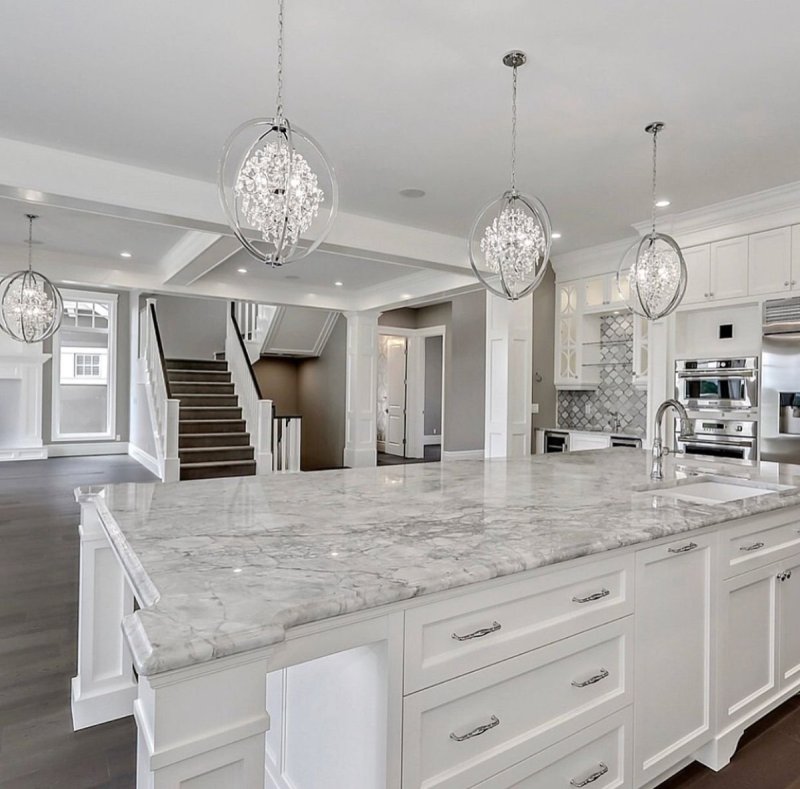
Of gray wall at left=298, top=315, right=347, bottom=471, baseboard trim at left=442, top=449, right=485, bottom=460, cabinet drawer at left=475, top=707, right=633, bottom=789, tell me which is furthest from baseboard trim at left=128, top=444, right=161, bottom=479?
cabinet drawer at left=475, top=707, right=633, bottom=789

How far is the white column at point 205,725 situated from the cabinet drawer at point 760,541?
5.48 feet

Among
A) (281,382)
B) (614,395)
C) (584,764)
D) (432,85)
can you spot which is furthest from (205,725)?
(281,382)

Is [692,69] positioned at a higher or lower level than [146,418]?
higher

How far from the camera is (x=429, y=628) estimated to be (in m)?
1.15

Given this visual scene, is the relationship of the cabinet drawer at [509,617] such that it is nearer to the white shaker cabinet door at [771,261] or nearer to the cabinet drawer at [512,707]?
the cabinet drawer at [512,707]

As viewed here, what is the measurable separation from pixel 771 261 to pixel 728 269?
34 cm

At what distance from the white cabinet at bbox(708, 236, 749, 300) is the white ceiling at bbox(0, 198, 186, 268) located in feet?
16.4

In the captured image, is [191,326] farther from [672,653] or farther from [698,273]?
[672,653]

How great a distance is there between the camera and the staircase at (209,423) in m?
6.79

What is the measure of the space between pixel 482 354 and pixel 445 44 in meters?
5.73

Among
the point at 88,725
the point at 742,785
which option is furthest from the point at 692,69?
the point at 88,725

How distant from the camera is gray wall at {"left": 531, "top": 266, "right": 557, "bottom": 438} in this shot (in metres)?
6.32

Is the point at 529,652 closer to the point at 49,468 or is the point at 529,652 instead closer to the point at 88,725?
the point at 88,725

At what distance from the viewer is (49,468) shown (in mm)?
7797
